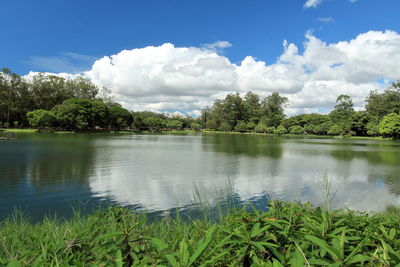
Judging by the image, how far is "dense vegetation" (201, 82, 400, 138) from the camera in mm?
70250

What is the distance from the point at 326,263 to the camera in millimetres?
1446

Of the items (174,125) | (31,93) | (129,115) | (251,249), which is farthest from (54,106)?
(251,249)

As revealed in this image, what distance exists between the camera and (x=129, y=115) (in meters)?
93.0

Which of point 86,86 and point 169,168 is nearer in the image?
point 169,168

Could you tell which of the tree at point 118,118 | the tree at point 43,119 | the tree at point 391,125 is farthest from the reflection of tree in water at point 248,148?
the tree at point 118,118

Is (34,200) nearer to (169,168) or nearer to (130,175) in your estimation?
(130,175)

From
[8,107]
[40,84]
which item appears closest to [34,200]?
[8,107]

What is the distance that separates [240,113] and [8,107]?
80956 millimetres

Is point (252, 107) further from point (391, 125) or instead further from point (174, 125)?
point (391, 125)

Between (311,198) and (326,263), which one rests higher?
(326,263)

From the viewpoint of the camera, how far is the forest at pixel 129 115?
68.8 metres

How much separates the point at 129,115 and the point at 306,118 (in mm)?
63408

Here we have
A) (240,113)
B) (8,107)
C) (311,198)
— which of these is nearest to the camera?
(311,198)

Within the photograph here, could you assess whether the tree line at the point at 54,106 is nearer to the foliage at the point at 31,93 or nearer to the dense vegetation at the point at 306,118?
the foliage at the point at 31,93
